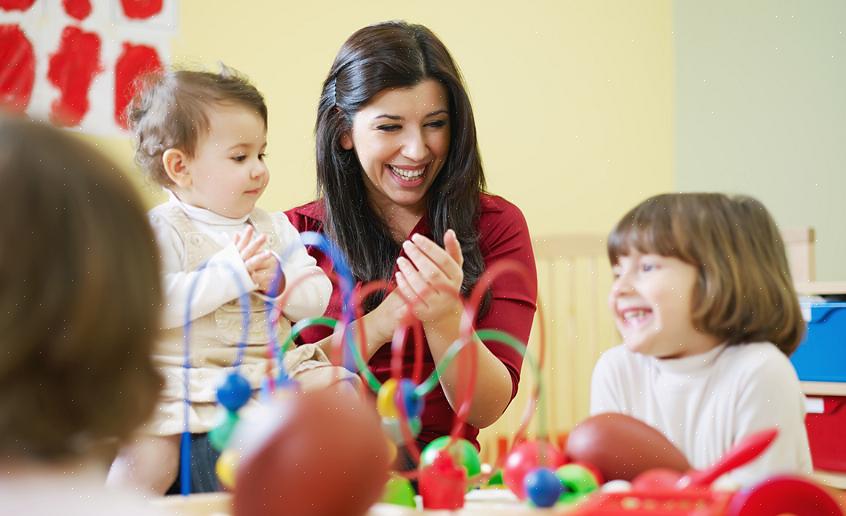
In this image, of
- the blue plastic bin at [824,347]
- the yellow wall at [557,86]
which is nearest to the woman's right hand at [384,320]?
the yellow wall at [557,86]

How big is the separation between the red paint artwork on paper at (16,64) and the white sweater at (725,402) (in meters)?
1.36

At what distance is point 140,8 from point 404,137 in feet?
3.16

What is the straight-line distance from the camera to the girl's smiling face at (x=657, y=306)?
746 millimetres

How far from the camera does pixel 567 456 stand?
737 mm

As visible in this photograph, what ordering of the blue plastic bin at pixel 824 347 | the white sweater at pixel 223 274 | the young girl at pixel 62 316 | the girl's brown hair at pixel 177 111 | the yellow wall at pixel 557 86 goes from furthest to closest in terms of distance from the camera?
1. the yellow wall at pixel 557 86
2. the blue plastic bin at pixel 824 347
3. the girl's brown hair at pixel 177 111
4. the white sweater at pixel 223 274
5. the young girl at pixel 62 316

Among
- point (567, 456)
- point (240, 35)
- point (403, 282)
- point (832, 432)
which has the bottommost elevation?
point (832, 432)

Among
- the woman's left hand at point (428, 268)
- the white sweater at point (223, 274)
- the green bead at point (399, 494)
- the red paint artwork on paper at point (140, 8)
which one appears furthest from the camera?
the red paint artwork on paper at point (140, 8)

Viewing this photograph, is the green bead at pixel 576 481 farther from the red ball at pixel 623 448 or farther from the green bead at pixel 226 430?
the green bead at pixel 226 430

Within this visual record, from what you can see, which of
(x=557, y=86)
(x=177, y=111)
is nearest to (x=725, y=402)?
(x=177, y=111)

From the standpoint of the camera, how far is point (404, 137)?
A: 1163mm

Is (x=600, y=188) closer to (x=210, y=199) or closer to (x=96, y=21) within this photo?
(x=96, y=21)

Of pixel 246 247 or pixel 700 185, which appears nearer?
pixel 246 247

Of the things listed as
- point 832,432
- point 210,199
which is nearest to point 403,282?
point 210,199

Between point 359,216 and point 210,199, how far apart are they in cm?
22
